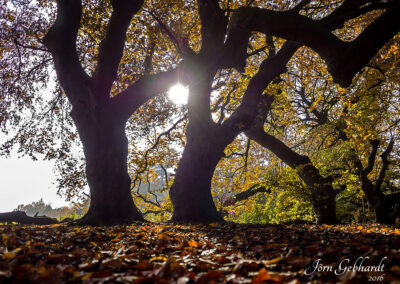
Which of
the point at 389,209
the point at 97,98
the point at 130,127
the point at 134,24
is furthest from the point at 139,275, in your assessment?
the point at 389,209

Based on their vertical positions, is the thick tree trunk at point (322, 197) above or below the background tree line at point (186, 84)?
below

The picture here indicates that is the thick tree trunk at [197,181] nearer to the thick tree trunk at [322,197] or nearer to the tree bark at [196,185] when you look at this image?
the tree bark at [196,185]

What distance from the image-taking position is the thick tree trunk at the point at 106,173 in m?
6.09

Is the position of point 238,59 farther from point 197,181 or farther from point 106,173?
point 106,173

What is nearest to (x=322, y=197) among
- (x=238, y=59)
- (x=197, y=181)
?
(x=197, y=181)

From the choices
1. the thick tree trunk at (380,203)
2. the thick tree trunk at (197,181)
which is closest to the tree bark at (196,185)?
the thick tree trunk at (197,181)

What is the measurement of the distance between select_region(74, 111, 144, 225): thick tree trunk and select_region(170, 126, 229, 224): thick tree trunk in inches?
50.9

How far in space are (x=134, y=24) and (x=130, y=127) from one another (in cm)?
429

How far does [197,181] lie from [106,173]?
235cm

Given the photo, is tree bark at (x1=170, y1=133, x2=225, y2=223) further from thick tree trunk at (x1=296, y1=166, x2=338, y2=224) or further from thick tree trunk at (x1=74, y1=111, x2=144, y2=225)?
thick tree trunk at (x1=296, y1=166, x2=338, y2=224)

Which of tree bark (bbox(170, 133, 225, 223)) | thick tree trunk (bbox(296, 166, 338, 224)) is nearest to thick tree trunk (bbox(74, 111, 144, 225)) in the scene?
tree bark (bbox(170, 133, 225, 223))

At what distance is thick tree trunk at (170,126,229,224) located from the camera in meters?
6.01

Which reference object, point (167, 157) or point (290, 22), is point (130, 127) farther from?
point (290, 22)

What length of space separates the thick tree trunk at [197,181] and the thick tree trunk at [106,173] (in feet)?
4.24
